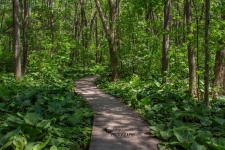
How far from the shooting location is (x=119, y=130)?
4.99 meters

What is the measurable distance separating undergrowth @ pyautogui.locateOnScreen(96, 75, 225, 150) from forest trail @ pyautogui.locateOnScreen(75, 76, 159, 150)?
0.22 meters

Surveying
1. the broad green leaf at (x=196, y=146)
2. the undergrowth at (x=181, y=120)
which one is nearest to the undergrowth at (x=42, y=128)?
the undergrowth at (x=181, y=120)

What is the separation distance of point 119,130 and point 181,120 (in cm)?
153

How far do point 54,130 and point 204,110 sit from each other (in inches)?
144

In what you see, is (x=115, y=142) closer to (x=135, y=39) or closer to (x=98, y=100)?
(x=98, y=100)

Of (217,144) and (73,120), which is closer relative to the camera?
(217,144)

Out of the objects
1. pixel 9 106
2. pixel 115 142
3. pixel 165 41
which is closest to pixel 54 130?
pixel 115 142

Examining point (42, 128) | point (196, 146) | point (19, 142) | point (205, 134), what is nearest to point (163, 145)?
point (196, 146)

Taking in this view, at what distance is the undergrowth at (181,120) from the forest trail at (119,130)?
218 millimetres

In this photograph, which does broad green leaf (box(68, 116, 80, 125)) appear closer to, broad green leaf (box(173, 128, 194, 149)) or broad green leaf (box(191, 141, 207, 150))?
broad green leaf (box(173, 128, 194, 149))

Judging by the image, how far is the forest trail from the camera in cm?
418

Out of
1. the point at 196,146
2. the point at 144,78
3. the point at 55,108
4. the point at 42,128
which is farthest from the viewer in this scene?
the point at 144,78

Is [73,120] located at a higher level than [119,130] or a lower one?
higher

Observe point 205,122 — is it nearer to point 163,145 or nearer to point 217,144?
point 217,144
